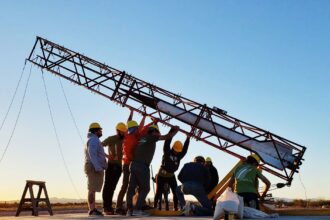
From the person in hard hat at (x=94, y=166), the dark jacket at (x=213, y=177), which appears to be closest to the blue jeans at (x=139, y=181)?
the person in hard hat at (x=94, y=166)

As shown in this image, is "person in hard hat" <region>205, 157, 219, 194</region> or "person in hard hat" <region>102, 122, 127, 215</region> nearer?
"person in hard hat" <region>102, 122, 127, 215</region>

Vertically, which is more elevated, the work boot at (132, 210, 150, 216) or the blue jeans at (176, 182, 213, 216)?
the blue jeans at (176, 182, 213, 216)

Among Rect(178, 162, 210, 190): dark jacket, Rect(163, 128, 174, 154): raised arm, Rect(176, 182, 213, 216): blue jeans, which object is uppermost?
Rect(163, 128, 174, 154): raised arm

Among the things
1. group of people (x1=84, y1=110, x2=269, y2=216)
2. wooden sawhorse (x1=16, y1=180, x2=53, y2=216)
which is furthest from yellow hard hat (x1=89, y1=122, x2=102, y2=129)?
wooden sawhorse (x1=16, y1=180, x2=53, y2=216)

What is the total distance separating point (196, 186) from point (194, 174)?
0.88 feet

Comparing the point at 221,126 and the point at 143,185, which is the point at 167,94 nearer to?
the point at 221,126

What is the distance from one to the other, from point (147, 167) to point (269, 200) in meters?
5.06

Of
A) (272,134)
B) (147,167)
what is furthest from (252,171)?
(272,134)

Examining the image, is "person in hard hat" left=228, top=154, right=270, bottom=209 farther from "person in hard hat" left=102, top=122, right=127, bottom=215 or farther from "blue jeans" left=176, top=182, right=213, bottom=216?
"person in hard hat" left=102, top=122, right=127, bottom=215

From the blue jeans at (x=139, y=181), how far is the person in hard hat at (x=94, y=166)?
62 centimetres

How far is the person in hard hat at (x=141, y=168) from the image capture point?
10.9m

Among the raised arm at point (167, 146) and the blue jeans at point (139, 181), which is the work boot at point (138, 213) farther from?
the raised arm at point (167, 146)

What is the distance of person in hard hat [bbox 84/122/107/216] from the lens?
35.4 ft

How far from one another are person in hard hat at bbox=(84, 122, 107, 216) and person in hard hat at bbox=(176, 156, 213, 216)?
176cm
